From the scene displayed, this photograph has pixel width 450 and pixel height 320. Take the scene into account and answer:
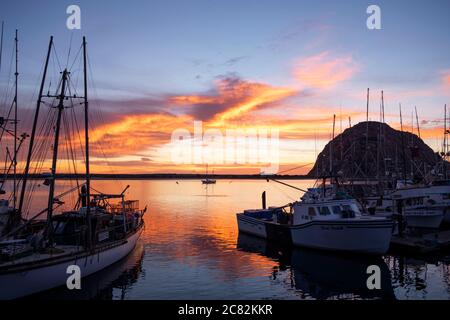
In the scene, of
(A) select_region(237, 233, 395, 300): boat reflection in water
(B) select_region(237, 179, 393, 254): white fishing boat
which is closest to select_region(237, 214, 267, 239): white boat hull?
(B) select_region(237, 179, 393, 254): white fishing boat

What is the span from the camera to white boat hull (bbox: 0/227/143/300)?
21531mm

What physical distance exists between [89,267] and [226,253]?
52.1 feet

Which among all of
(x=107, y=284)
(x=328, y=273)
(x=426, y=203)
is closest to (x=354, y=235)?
(x=328, y=273)

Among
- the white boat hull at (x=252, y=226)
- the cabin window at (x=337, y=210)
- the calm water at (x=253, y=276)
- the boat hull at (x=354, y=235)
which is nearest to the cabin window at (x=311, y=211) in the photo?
the boat hull at (x=354, y=235)

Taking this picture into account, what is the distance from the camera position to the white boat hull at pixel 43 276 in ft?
70.6

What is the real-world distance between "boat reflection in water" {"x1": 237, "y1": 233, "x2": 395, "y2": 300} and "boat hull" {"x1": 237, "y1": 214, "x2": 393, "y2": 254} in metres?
0.86

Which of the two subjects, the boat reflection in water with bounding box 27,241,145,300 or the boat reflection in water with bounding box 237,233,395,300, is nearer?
the boat reflection in water with bounding box 27,241,145,300

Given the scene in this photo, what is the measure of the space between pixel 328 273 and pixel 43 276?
2040cm

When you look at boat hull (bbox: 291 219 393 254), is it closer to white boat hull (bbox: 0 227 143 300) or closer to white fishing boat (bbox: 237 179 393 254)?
white fishing boat (bbox: 237 179 393 254)

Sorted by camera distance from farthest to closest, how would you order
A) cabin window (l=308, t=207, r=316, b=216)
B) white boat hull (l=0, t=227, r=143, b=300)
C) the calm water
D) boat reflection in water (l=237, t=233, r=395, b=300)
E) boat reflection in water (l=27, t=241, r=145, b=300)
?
cabin window (l=308, t=207, r=316, b=216) → boat reflection in water (l=237, t=233, r=395, b=300) → the calm water → boat reflection in water (l=27, t=241, r=145, b=300) → white boat hull (l=0, t=227, r=143, b=300)
